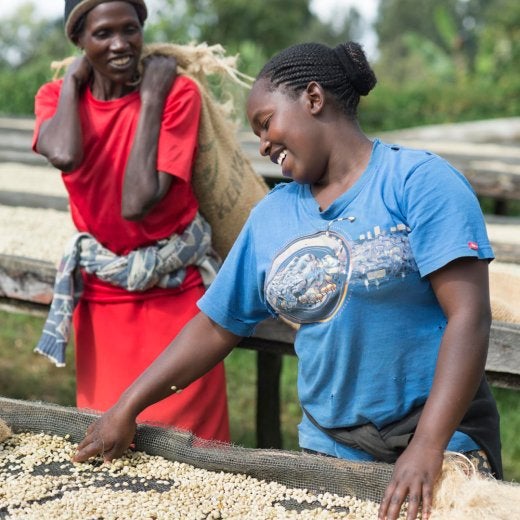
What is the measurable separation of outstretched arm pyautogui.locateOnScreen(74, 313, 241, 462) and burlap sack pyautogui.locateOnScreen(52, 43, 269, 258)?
1011 millimetres

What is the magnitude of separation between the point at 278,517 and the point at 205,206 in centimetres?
152

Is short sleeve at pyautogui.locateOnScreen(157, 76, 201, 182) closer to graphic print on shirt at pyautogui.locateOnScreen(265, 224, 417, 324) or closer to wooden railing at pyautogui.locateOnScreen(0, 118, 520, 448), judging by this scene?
wooden railing at pyautogui.locateOnScreen(0, 118, 520, 448)

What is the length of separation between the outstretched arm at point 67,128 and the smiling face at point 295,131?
1107 mm

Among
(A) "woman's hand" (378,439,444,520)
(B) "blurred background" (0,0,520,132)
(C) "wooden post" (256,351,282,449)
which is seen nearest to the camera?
(A) "woman's hand" (378,439,444,520)

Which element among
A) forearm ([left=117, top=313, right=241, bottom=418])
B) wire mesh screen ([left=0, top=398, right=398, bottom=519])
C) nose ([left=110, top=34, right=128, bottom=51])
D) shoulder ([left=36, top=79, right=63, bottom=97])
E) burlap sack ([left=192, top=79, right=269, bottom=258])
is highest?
nose ([left=110, top=34, right=128, bottom=51])

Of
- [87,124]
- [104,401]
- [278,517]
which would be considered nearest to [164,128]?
[87,124]

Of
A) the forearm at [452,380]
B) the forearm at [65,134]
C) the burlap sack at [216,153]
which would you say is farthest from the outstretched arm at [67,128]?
the forearm at [452,380]

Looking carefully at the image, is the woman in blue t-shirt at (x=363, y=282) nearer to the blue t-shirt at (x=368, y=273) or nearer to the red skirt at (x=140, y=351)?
the blue t-shirt at (x=368, y=273)

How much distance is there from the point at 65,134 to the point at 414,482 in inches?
68.5

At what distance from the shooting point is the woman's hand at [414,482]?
5.88ft

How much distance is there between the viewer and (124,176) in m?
2.98

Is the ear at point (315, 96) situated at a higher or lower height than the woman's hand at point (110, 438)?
higher

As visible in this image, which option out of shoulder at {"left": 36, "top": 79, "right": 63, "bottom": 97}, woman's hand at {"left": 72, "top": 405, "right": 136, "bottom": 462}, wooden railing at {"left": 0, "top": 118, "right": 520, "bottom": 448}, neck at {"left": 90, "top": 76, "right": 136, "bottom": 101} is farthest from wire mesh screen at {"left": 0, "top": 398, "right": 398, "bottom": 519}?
shoulder at {"left": 36, "top": 79, "right": 63, "bottom": 97}

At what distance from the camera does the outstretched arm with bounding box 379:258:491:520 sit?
5.94 feet
